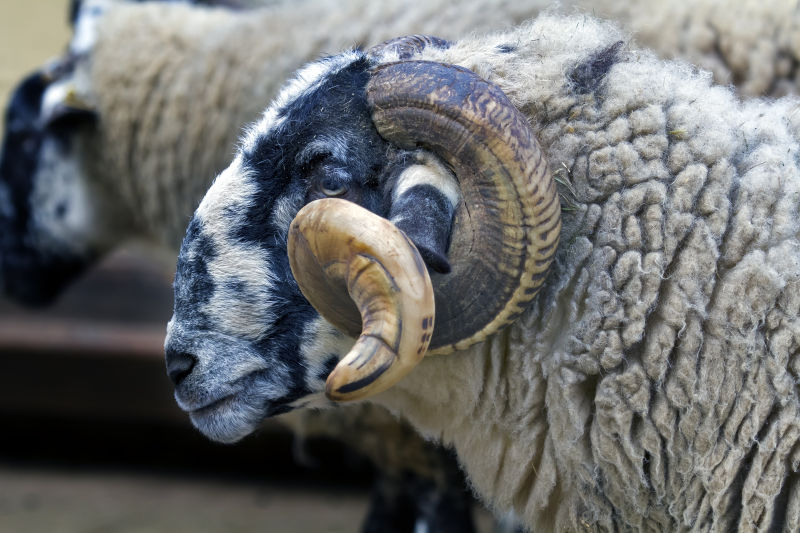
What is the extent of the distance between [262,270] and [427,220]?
438 mm

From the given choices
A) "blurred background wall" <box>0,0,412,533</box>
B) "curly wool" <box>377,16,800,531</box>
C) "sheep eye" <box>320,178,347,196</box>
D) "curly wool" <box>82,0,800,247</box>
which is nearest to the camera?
"curly wool" <box>377,16,800,531</box>

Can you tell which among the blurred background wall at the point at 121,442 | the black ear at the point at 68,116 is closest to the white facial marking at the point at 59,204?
the black ear at the point at 68,116

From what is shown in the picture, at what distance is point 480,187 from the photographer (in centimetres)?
156

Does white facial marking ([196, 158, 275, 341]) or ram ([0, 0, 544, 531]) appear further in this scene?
ram ([0, 0, 544, 531])

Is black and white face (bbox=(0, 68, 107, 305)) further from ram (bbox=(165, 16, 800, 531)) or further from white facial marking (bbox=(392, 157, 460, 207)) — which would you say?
white facial marking (bbox=(392, 157, 460, 207))

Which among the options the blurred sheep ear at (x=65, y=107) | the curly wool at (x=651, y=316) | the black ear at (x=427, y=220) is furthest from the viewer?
the blurred sheep ear at (x=65, y=107)

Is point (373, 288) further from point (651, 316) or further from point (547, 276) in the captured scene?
point (651, 316)

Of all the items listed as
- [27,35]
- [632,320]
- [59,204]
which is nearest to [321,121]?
[632,320]

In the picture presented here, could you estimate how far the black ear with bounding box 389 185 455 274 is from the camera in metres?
1.46

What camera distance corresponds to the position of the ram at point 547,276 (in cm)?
154

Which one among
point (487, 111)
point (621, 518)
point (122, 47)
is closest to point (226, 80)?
point (122, 47)

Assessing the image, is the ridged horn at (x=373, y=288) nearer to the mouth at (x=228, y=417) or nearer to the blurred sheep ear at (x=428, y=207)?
the blurred sheep ear at (x=428, y=207)

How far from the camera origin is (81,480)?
4.97m

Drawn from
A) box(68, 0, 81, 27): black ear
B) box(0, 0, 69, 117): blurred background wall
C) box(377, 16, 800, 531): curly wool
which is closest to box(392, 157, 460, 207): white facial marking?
box(377, 16, 800, 531): curly wool
